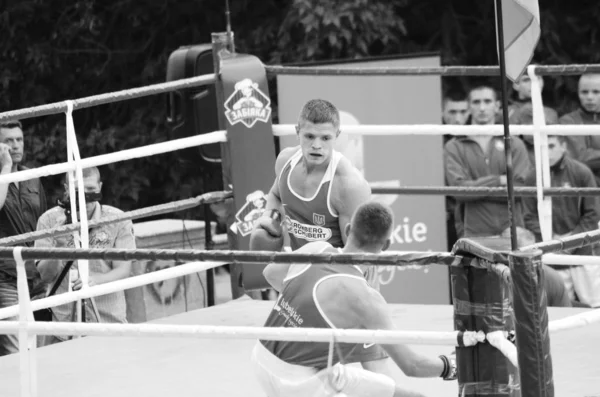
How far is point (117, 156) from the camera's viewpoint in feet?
20.0

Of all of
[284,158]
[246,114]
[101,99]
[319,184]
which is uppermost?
[101,99]

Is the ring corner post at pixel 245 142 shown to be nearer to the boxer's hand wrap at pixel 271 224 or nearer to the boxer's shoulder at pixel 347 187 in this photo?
the boxer's hand wrap at pixel 271 224

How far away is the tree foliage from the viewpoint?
34.0 ft

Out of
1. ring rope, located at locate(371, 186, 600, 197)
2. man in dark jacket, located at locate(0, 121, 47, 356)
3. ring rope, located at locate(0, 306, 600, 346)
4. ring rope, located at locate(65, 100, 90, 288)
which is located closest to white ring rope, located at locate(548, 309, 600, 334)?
ring rope, located at locate(0, 306, 600, 346)

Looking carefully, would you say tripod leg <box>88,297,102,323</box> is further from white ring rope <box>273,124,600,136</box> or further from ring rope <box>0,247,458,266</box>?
ring rope <box>0,247,458,266</box>

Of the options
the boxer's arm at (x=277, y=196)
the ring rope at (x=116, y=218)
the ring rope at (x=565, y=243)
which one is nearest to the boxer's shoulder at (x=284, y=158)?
the boxer's arm at (x=277, y=196)

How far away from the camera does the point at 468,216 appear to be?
24.1 ft

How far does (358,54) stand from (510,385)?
6540 millimetres

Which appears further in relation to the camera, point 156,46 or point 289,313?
point 156,46

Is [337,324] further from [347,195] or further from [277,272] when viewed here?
[347,195]

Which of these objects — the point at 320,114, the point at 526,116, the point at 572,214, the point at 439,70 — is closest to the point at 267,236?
the point at 320,114

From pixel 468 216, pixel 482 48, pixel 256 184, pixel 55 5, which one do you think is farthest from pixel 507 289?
pixel 55 5

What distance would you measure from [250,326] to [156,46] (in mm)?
6625

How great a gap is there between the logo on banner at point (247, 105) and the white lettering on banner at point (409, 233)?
5.35 feet
